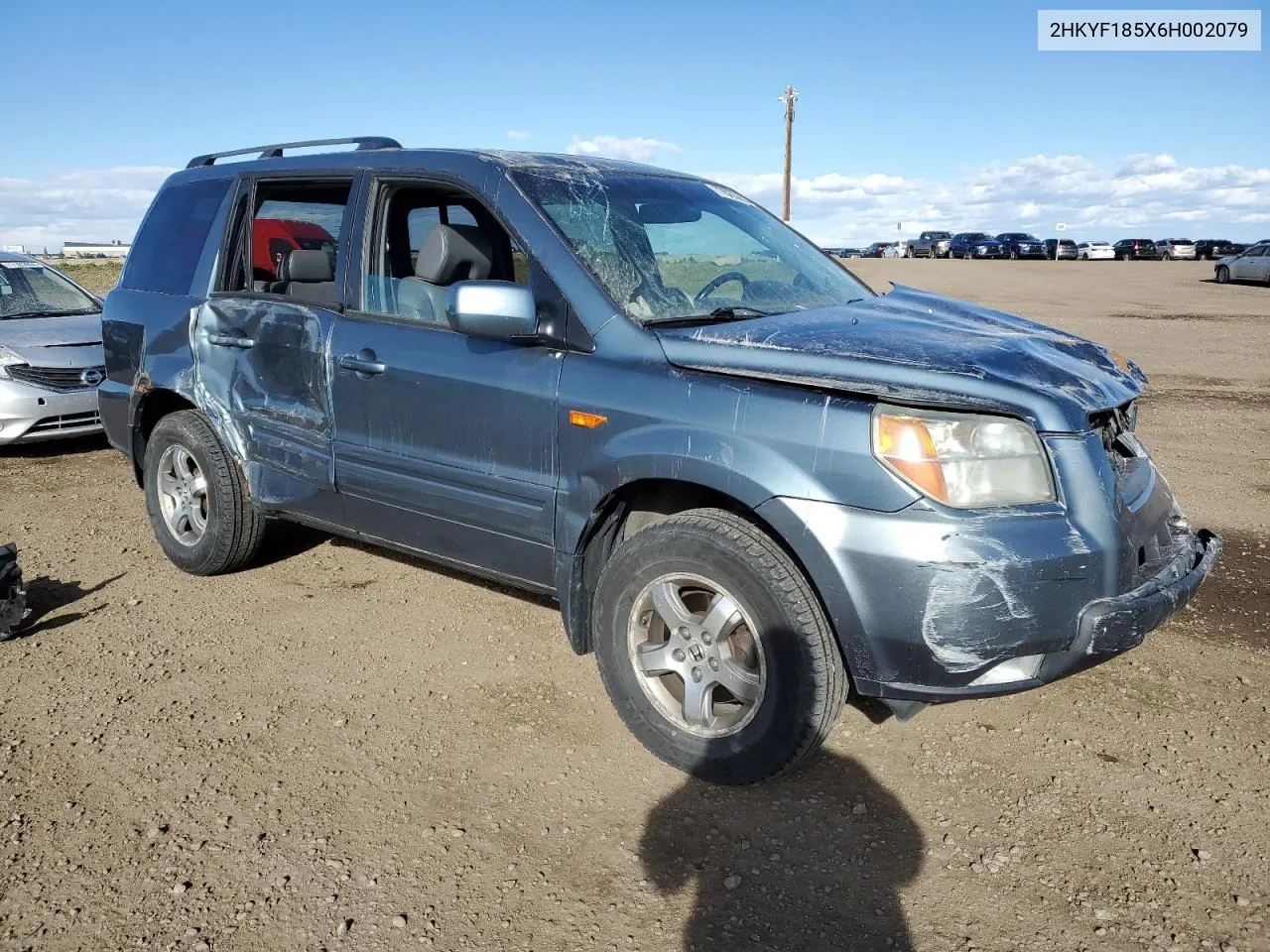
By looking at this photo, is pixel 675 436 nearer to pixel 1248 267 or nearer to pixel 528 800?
pixel 528 800

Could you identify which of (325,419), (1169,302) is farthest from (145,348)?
(1169,302)

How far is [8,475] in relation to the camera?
295 inches

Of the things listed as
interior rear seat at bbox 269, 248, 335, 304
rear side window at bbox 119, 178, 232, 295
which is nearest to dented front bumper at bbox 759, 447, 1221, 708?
interior rear seat at bbox 269, 248, 335, 304

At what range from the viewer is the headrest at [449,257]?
390 cm

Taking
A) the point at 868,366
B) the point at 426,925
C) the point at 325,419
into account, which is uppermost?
the point at 868,366

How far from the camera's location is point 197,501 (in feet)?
16.3

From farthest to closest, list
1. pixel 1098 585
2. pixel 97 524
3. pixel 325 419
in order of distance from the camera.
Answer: pixel 97 524
pixel 325 419
pixel 1098 585

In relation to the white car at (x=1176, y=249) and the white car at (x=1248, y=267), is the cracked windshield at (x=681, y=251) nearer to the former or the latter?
→ the white car at (x=1248, y=267)

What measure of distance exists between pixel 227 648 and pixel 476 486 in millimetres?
1446

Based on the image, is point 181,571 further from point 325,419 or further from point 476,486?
point 476,486

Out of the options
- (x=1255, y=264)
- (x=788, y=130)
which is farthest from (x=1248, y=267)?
(x=788, y=130)

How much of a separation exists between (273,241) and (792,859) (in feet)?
11.4

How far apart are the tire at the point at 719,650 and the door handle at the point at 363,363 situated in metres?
1.25

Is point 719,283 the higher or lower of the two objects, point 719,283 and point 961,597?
the higher
